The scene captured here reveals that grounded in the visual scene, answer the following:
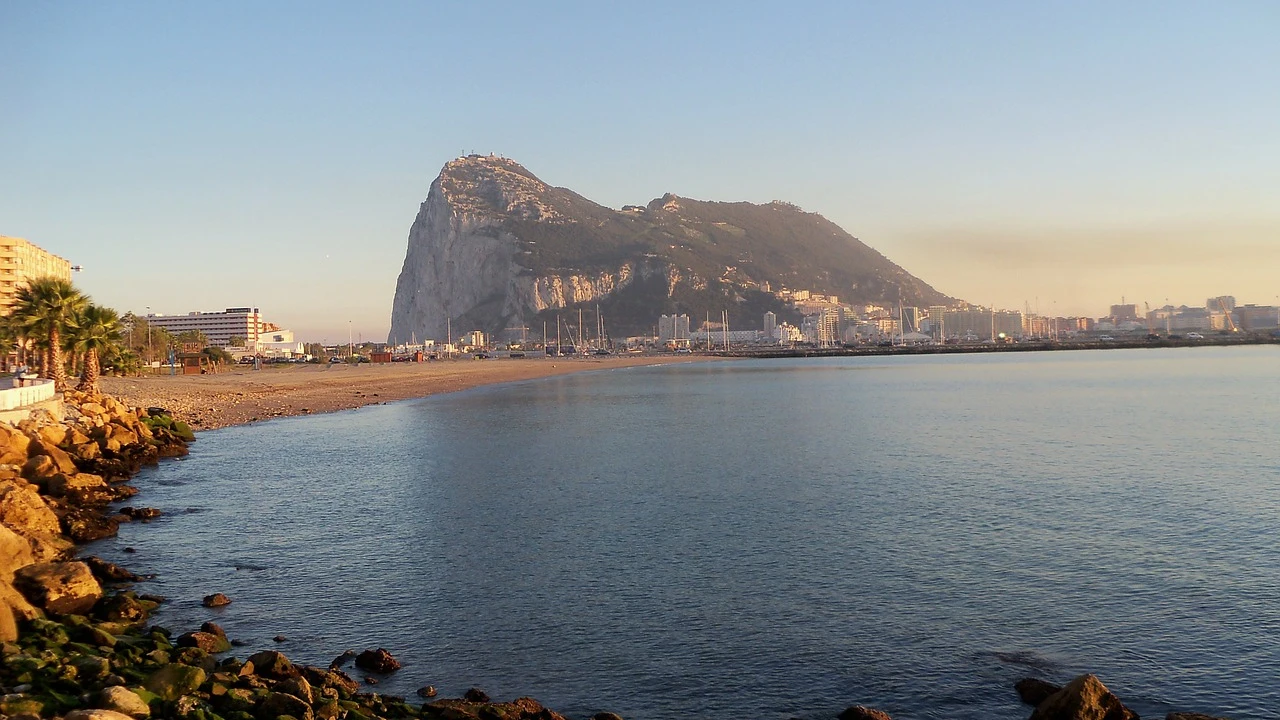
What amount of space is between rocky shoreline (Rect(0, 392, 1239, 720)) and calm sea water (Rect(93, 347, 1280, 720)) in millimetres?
606

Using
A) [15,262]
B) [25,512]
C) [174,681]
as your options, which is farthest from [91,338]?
[15,262]

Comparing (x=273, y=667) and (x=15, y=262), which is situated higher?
(x=15, y=262)

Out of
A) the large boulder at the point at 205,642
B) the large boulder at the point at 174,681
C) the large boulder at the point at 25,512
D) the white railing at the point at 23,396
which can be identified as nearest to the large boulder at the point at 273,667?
the large boulder at the point at 174,681

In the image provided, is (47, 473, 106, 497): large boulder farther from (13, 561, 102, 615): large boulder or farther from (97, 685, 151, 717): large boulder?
(97, 685, 151, 717): large boulder

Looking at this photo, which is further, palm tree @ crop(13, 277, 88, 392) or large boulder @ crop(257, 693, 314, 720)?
palm tree @ crop(13, 277, 88, 392)

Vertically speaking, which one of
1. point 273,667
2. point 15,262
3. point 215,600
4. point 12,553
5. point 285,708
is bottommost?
point 215,600

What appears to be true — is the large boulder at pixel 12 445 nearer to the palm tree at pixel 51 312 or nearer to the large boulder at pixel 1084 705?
the palm tree at pixel 51 312

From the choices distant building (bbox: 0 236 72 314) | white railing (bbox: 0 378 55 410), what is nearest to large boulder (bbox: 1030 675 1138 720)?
white railing (bbox: 0 378 55 410)

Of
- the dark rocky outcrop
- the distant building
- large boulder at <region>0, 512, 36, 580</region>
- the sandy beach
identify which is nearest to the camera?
large boulder at <region>0, 512, 36, 580</region>

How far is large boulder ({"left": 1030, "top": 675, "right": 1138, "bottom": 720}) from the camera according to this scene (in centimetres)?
960

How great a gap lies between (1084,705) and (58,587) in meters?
13.2

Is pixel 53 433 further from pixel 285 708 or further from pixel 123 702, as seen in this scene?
pixel 285 708

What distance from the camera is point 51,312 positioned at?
38094 millimetres

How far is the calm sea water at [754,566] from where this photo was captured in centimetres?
1160
